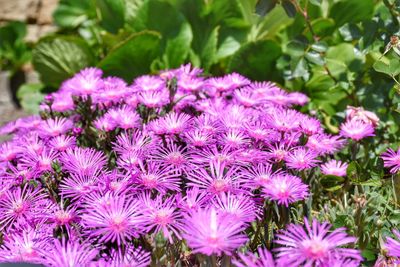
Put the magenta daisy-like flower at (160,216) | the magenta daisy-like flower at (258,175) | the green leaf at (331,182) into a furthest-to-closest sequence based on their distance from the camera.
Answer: the green leaf at (331,182) < the magenta daisy-like flower at (258,175) < the magenta daisy-like flower at (160,216)

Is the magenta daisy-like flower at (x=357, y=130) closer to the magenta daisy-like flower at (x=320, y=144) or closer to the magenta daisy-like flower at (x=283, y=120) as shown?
the magenta daisy-like flower at (x=320, y=144)

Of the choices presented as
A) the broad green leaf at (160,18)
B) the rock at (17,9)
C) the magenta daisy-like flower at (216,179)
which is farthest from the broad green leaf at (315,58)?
the rock at (17,9)

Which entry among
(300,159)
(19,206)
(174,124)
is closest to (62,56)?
(174,124)

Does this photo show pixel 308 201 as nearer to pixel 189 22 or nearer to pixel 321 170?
pixel 321 170

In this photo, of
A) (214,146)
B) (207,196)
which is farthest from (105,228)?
(214,146)

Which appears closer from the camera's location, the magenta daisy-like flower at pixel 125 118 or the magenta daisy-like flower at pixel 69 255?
the magenta daisy-like flower at pixel 69 255

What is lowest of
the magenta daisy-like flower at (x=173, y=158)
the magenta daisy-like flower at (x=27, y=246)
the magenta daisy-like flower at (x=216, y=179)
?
the magenta daisy-like flower at (x=216, y=179)

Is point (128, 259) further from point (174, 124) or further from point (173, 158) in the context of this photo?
point (174, 124)

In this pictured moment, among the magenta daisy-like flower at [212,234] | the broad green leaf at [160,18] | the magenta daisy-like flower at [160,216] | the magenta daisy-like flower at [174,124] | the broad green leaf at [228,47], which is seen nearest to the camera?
the magenta daisy-like flower at [212,234]

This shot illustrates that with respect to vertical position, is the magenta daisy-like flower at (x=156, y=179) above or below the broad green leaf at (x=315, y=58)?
above
